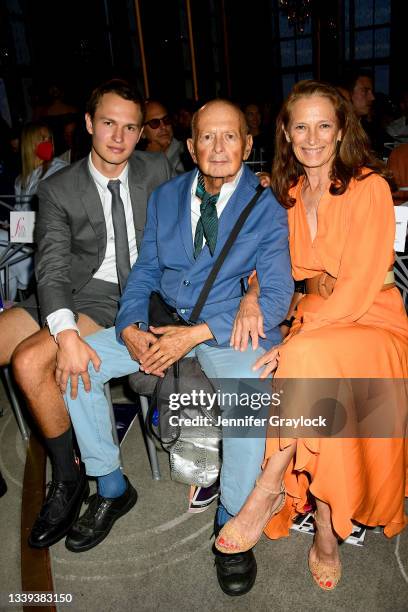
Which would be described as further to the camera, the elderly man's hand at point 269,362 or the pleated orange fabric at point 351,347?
the elderly man's hand at point 269,362

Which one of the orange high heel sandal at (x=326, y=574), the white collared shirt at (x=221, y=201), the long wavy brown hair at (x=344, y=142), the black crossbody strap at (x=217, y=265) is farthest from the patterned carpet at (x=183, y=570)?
the long wavy brown hair at (x=344, y=142)

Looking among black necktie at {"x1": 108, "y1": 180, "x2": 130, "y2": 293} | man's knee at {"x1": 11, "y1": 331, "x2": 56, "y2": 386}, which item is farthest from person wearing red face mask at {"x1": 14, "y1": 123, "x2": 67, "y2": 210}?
man's knee at {"x1": 11, "y1": 331, "x2": 56, "y2": 386}

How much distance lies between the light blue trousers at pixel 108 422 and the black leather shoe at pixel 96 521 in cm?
17

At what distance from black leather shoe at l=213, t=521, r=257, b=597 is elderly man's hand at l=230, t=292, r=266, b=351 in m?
0.88

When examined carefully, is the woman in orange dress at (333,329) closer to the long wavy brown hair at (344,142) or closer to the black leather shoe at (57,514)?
the long wavy brown hair at (344,142)

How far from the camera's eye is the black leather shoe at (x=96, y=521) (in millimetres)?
2180

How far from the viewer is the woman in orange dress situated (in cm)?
188

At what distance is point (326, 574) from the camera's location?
1905 millimetres

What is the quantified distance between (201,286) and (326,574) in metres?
1.34

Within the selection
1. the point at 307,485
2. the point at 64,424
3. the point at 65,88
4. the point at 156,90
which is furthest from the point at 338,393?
the point at 156,90

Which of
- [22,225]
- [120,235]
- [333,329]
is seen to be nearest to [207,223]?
[120,235]

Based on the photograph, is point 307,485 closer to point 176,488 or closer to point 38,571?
point 176,488

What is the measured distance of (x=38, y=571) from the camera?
2.09 metres

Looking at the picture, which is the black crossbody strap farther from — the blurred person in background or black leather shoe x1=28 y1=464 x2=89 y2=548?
the blurred person in background
